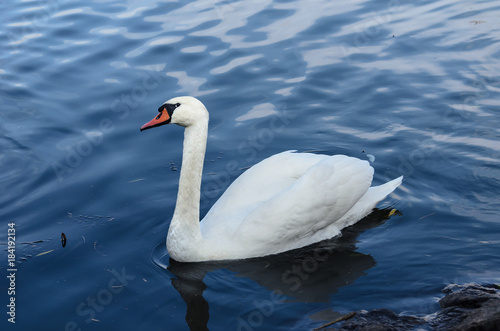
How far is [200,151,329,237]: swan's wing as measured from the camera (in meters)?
6.88

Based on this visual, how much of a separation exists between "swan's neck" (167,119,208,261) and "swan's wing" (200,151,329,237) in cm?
21

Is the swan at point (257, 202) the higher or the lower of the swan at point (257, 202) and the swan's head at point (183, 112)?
the lower

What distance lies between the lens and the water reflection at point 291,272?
6.20 metres

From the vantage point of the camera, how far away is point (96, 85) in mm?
11383

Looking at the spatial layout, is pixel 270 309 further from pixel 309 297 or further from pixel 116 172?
pixel 116 172

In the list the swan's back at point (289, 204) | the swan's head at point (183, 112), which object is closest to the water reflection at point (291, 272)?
the swan's back at point (289, 204)

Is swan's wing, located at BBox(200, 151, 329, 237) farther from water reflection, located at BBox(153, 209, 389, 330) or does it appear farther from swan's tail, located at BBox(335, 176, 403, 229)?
swan's tail, located at BBox(335, 176, 403, 229)

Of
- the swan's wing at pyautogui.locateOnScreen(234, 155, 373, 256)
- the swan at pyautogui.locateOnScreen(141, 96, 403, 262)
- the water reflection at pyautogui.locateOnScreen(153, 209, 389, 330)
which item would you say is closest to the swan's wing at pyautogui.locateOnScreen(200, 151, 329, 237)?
the swan at pyautogui.locateOnScreen(141, 96, 403, 262)

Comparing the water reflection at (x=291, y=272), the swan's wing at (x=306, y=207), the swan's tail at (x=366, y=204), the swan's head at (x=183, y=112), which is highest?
the swan's head at (x=183, y=112)

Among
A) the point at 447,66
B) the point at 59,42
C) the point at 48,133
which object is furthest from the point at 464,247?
the point at 59,42

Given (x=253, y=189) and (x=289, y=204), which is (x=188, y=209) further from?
(x=289, y=204)

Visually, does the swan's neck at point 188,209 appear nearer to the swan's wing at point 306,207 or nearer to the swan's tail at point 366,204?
the swan's wing at point 306,207

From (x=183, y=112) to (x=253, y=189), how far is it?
1.19m

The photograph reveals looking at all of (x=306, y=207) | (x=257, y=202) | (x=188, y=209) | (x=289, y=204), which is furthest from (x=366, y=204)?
(x=188, y=209)
